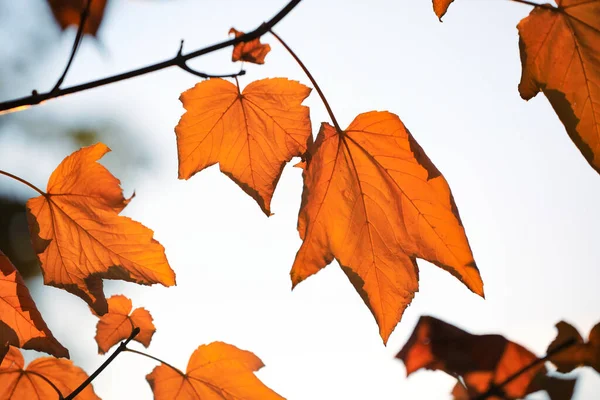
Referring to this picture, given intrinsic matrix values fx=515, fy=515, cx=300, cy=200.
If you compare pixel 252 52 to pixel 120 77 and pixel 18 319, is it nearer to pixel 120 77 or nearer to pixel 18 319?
pixel 120 77

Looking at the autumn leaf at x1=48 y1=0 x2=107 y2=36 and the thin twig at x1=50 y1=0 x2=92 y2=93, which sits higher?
the autumn leaf at x1=48 y1=0 x2=107 y2=36

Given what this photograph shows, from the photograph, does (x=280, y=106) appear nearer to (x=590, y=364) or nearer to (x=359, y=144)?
(x=359, y=144)

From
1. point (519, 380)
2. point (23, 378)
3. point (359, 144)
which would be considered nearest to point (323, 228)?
point (359, 144)

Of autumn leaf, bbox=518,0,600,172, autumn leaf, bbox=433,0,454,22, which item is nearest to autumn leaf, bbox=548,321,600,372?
autumn leaf, bbox=518,0,600,172

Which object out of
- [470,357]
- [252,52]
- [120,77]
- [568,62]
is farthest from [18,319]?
[568,62]

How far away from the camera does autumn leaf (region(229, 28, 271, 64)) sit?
2.57 ft

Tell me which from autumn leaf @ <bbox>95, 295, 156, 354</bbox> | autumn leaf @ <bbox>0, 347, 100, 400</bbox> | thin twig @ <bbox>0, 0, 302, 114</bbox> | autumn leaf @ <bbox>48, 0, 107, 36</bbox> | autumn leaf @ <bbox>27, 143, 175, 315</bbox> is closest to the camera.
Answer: thin twig @ <bbox>0, 0, 302, 114</bbox>

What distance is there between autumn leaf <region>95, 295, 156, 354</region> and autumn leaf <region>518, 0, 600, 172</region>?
35.3 inches

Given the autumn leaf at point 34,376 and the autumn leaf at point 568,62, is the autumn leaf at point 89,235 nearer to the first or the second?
the autumn leaf at point 34,376

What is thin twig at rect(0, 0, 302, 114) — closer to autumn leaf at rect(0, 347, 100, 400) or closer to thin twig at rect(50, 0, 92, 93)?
Result: thin twig at rect(50, 0, 92, 93)

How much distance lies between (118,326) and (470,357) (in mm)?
751

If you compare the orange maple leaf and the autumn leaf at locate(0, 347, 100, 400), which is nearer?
the orange maple leaf

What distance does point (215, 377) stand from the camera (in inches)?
43.9

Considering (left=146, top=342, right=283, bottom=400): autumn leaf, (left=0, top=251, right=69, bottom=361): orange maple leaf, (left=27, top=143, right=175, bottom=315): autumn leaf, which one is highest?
(left=27, top=143, right=175, bottom=315): autumn leaf
